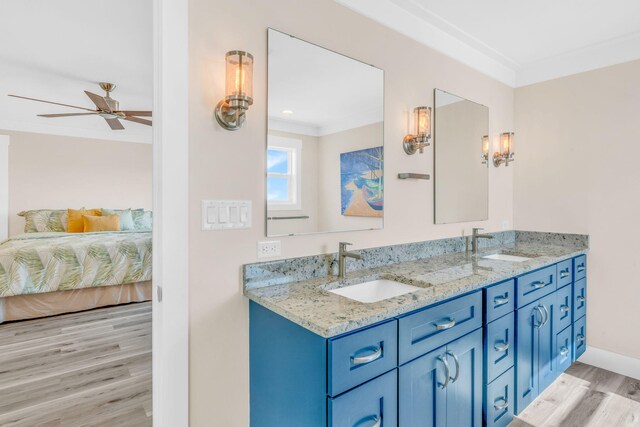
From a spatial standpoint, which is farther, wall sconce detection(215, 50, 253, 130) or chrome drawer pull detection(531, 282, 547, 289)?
chrome drawer pull detection(531, 282, 547, 289)

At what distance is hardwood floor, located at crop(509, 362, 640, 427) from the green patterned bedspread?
12.8 ft

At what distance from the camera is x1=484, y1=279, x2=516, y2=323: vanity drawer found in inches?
65.7

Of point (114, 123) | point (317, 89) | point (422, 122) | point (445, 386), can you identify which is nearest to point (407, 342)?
point (445, 386)

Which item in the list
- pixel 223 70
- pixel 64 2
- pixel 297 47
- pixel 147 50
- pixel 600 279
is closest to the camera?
pixel 223 70

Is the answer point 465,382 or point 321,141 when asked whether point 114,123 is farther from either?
point 465,382

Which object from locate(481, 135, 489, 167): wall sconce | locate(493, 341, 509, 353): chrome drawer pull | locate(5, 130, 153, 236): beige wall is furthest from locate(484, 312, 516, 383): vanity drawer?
locate(5, 130, 153, 236): beige wall

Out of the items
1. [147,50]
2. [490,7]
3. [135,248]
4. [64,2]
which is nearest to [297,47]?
[490,7]

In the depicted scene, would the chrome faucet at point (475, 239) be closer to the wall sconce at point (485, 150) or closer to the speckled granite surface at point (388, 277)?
the speckled granite surface at point (388, 277)

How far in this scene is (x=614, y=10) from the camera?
2100mm

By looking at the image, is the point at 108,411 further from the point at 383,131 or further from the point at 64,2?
the point at 64,2

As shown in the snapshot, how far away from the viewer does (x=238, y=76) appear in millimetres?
1374

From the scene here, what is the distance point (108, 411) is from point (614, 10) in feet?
13.0

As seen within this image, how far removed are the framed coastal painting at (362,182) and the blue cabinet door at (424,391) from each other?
2.78 feet

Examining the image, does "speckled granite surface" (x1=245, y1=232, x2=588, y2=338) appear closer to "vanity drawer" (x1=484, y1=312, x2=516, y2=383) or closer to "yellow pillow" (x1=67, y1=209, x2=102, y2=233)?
"vanity drawer" (x1=484, y1=312, x2=516, y2=383)
